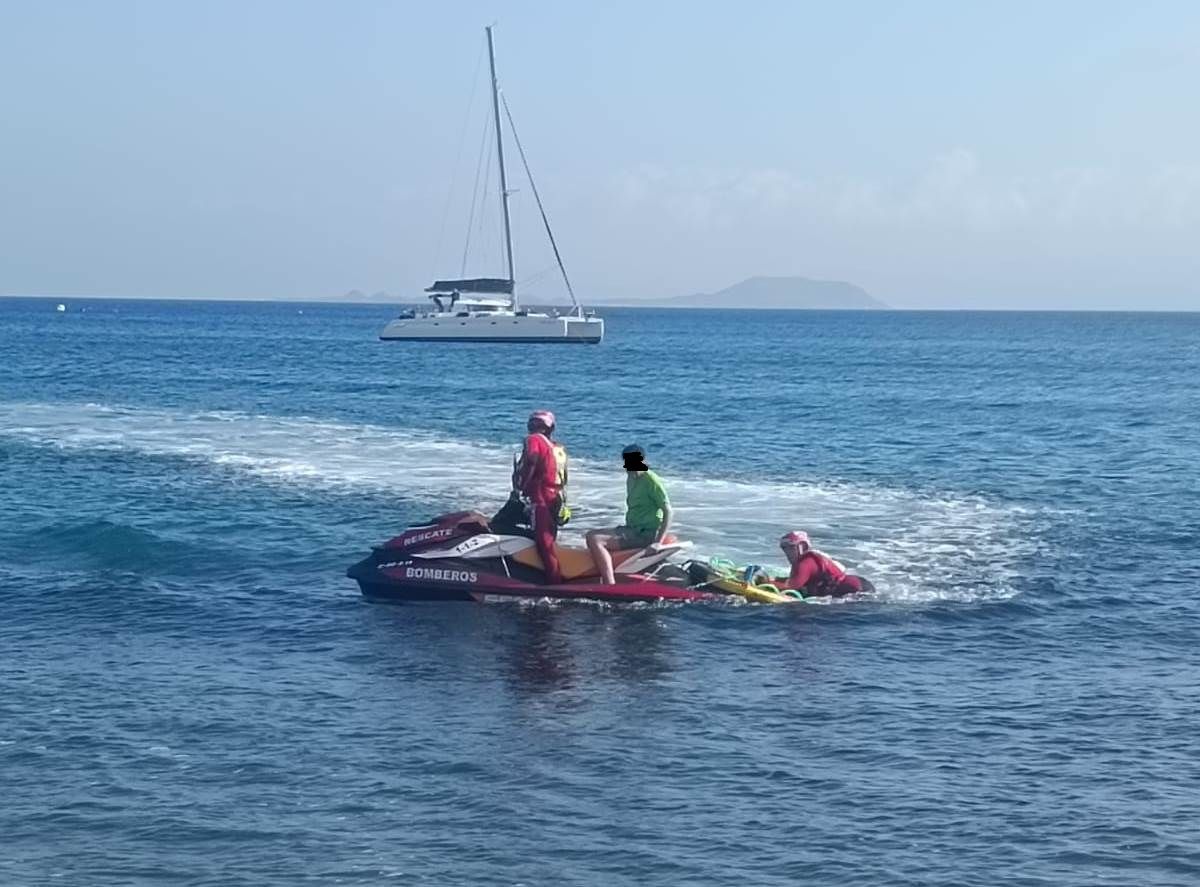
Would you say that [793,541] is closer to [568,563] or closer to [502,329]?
[568,563]

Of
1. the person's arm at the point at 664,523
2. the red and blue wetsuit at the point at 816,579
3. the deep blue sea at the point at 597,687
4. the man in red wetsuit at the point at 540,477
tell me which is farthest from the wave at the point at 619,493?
the man in red wetsuit at the point at 540,477

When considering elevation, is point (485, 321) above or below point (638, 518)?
above

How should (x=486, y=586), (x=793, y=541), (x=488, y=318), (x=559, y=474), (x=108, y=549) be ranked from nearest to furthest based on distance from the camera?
1. (x=559, y=474)
2. (x=486, y=586)
3. (x=793, y=541)
4. (x=108, y=549)
5. (x=488, y=318)

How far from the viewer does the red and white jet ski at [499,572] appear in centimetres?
1931

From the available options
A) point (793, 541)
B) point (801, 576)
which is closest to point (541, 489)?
point (793, 541)

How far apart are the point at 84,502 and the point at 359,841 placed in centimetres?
1705

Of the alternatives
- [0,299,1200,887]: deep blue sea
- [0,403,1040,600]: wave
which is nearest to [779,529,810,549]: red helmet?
[0,299,1200,887]: deep blue sea

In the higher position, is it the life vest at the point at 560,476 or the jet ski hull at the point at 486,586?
the life vest at the point at 560,476

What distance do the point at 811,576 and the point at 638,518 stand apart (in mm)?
2299

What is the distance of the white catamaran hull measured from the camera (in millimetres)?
87438

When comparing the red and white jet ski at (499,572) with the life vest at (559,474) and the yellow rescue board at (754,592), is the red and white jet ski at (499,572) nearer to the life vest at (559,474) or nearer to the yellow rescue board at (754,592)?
the yellow rescue board at (754,592)

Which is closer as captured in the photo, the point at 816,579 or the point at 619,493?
the point at 816,579

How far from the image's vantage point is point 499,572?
1938cm

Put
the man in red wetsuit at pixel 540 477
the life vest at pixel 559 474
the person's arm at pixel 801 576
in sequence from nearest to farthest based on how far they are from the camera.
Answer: the man in red wetsuit at pixel 540 477 < the life vest at pixel 559 474 < the person's arm at pixel 801 576
